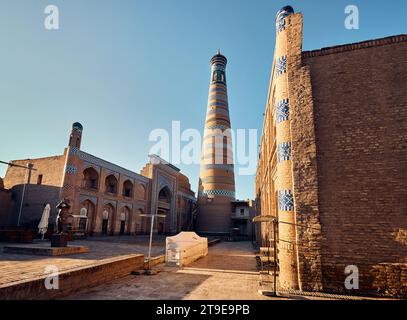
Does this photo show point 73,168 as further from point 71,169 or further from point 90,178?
point 90,178

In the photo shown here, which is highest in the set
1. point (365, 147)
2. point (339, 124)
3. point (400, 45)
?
point (400, 45)

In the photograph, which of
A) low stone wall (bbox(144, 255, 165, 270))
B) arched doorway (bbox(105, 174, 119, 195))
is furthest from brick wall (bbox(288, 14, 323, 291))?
arched doorway (bbox(105, 174, 119, 195))

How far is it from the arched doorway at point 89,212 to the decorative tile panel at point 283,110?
18.4 metres

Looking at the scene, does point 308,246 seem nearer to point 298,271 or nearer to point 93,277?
point 298,271

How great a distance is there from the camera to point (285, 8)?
7.46 m

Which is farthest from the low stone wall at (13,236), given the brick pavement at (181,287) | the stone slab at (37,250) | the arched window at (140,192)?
the arched window at (140,192)

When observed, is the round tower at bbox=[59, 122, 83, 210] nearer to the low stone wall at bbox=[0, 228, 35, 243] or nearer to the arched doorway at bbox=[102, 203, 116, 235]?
the arched doorway at bbox=[102, 203, 116, 235]


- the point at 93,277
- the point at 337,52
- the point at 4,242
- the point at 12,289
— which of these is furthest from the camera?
the point at 4,242

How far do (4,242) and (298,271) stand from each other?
551 inches

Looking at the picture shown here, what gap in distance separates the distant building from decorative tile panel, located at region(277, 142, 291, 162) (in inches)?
647

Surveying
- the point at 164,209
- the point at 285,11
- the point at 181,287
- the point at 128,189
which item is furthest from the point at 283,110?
the point at 164,209

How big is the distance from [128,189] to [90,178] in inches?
201
